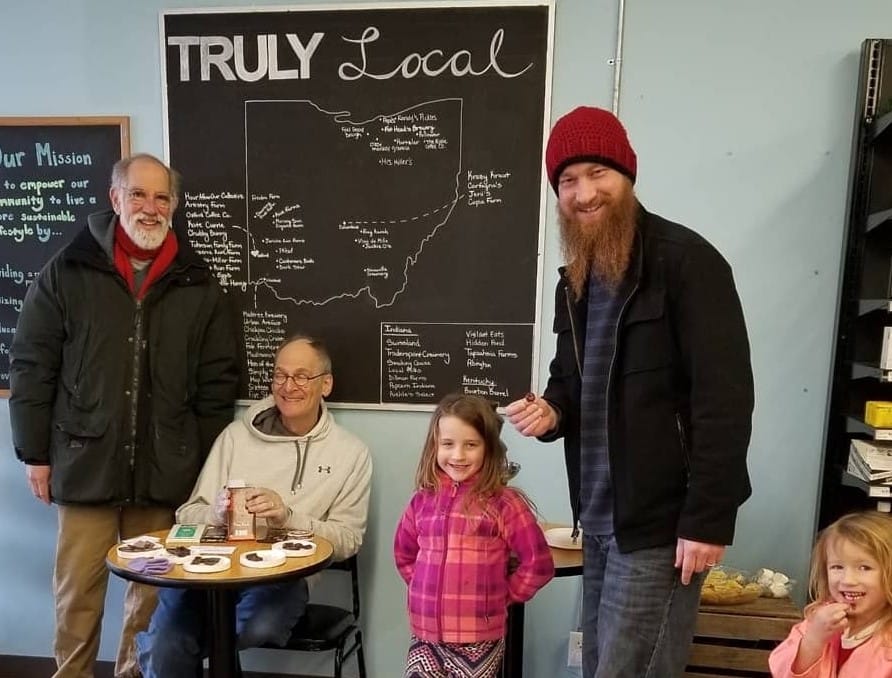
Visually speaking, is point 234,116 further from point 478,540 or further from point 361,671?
point 361,671

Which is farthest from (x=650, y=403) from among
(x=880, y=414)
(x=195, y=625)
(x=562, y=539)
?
(x=195, y=625)

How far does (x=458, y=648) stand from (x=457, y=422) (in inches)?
22.8

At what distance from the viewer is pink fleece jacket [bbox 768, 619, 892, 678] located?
1445 millimetres

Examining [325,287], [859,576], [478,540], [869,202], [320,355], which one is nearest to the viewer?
[859,576]

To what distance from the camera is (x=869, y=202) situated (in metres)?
2.23

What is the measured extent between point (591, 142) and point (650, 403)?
52 centimetres

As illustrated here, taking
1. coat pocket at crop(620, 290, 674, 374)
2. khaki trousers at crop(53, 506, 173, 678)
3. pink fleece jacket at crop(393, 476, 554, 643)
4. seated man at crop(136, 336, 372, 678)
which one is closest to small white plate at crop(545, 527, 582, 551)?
pink fleece jacket at crop(393, 476, 554, 643)

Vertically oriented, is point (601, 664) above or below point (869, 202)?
below

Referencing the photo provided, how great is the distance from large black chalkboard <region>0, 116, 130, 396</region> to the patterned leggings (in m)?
1.91

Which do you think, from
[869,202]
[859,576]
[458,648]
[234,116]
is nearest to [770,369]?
[869,202]

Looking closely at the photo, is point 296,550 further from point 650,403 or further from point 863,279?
point 863,279

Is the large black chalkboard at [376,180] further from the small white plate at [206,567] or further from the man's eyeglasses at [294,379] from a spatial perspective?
the small white plate at [206,567]

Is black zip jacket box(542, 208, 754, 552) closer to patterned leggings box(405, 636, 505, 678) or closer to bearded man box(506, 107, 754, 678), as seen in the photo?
bearded man box(506, 107, 754, 678)

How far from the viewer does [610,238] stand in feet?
4.87
